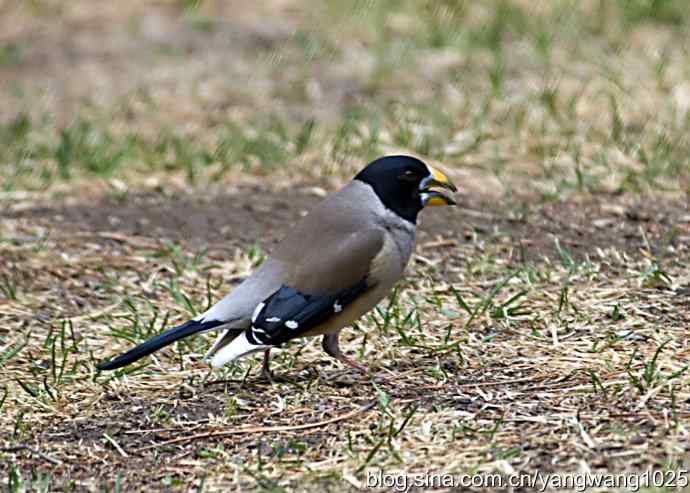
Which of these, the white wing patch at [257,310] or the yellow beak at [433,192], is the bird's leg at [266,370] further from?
the yellow beak at [433,192]

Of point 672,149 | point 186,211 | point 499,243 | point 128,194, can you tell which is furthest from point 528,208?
point 128,194

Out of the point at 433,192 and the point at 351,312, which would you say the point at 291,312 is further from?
the point at 433,192

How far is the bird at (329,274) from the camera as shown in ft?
15.9

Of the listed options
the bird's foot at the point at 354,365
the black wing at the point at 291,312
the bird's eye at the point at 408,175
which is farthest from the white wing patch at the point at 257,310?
the bird's eye at the point at 408,175

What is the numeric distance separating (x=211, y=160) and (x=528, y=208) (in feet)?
7.23

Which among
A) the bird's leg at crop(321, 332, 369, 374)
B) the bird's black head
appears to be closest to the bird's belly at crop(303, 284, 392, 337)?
the bird's leg at crop(321, 332, 369, 374)

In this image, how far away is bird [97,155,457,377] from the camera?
15.9ft

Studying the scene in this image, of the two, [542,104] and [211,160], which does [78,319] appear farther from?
[542,104]

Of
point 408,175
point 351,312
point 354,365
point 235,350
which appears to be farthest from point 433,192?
point 235,350

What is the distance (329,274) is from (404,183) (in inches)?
22.4

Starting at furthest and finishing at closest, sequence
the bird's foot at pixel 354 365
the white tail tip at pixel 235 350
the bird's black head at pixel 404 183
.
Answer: the bird's black head at pixel 404 183, the bird's foot at pixel 354 365, the white tail tip at pixel 235 350

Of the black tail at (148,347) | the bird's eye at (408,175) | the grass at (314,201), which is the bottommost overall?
the grass at (314,201)

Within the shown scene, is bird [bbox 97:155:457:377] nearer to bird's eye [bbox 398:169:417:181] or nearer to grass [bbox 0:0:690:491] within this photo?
bird's eye [bbox 398:169:417:181]

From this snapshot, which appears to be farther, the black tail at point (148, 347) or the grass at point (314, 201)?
the black tail at point (148, 347)
